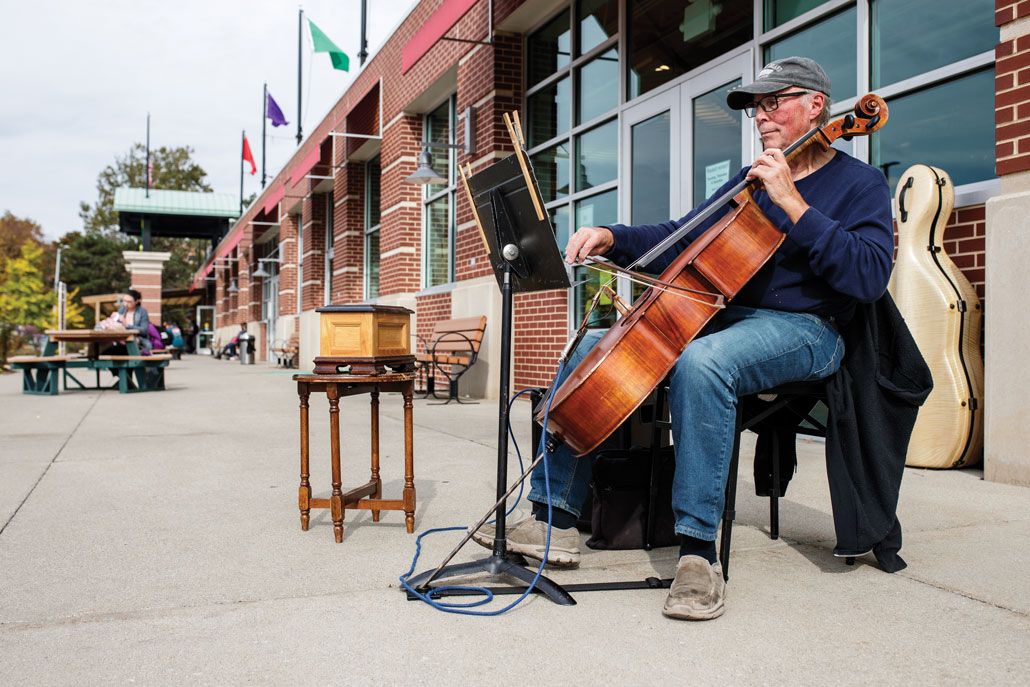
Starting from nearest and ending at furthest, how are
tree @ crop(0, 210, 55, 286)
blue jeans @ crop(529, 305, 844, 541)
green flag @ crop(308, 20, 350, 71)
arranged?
blue jeans @ crop(529, 305, 844, 541), green flag @ crop(308, 20, 350, 71), tree @ crop(0, 210, 55, 286)

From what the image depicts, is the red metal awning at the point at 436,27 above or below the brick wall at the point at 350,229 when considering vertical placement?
above

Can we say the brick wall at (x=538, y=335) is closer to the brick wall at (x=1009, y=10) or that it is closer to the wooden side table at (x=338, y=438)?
the brick wall at (x=1009, y=10)

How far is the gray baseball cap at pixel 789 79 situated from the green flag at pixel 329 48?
1428 centimetres

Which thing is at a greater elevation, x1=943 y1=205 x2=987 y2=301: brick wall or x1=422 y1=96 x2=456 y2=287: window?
x1=422 y1=96 x2=456 y2=287: window

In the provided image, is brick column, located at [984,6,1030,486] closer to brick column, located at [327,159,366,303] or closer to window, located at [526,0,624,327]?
window, located at [526,0,624,327]

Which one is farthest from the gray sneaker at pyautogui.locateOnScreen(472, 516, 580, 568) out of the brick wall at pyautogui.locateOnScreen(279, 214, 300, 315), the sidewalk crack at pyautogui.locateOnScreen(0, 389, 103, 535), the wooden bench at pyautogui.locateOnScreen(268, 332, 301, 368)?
the brick wall at pyautogui.locateOnScreen(279, 214, 300, 315)

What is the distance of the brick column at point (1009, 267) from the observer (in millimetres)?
4094

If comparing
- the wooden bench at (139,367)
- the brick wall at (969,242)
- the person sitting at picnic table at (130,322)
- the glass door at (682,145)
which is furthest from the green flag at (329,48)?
the brick wall at (969,242)

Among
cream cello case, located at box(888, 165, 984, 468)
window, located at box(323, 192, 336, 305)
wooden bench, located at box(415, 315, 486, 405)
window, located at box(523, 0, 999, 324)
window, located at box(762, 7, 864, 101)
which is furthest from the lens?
window, located at box(323, 192, 336, 305)

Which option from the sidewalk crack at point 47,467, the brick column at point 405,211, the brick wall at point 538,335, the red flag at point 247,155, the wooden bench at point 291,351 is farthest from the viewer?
the red flag at point 247,155

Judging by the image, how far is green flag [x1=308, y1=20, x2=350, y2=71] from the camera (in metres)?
15.8

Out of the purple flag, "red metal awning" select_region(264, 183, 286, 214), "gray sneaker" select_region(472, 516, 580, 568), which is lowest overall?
"gray sneaker" select_region(472, 516, 580, 568)

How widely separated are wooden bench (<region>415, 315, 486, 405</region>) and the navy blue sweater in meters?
7.02

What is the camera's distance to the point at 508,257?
9.00 ft
